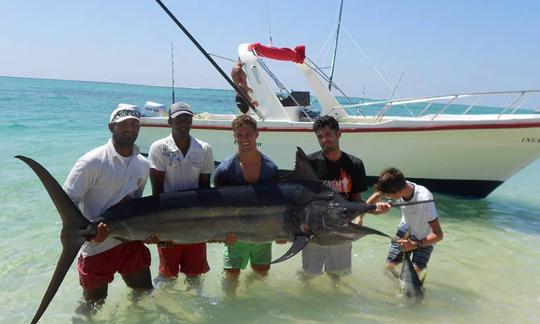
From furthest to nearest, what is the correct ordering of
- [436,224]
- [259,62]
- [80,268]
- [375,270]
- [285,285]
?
[259,62] → [375,270] → [285,285] → [436,224] → [80,268]

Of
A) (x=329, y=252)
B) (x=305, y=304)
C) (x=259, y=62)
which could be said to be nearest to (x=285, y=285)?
(x=305, y=304)

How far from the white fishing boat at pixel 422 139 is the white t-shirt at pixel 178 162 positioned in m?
4.91

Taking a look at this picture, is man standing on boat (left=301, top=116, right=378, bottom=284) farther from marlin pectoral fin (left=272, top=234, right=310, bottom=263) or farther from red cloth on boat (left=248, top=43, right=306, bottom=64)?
red cloth on boat (left=248, top=43, right=306, bottom=64)

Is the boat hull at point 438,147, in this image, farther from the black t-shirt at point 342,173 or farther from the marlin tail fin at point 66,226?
the marlin tail fin at point 66,226

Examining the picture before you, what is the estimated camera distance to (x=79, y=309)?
152 inches

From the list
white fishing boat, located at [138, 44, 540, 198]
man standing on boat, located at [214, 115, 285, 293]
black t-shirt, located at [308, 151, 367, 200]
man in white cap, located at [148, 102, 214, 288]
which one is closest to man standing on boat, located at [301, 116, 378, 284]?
black t-shirt, located at [308, 151, 367, 200]

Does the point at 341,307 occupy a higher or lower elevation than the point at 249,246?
lower

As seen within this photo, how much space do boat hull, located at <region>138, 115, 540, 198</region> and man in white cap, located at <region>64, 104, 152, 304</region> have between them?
17.7 feet

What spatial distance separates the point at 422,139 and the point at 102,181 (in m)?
6.14

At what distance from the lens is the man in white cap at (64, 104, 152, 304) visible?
3.17 metres

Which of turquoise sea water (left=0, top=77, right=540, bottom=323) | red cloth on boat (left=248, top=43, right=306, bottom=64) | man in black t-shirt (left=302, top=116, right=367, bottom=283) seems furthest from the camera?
red cloth on boat (left=248, top=43, right=306, bottom=64)

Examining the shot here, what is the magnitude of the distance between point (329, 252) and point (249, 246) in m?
0.76

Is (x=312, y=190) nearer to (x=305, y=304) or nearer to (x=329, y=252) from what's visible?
(x=329, y=252)

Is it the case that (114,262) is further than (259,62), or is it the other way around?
(259,62)
